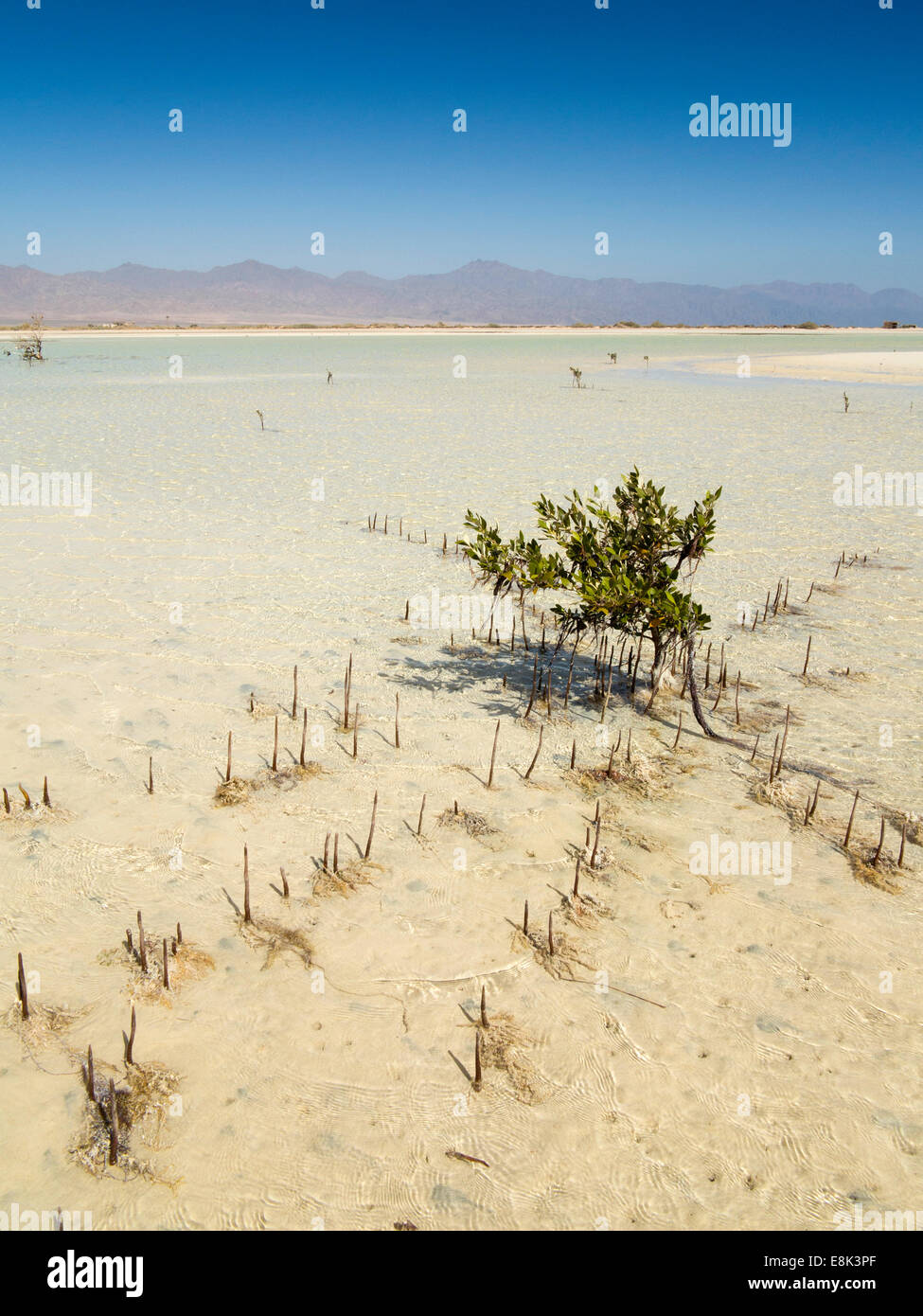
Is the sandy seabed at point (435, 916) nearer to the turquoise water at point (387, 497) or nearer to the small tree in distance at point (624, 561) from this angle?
the turquoise water at point (387, 497)

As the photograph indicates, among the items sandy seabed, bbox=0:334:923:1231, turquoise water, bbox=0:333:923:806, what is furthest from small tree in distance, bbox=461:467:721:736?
turquoise water, bbox=0:333:923:806

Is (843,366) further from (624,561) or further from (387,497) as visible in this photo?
(624,561)

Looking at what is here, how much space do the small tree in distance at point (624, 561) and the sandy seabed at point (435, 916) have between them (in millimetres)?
770

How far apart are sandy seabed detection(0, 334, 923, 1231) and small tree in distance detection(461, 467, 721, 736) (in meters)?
0.77

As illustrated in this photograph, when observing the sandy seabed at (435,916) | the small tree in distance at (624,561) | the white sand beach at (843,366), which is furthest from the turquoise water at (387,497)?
the white sand beach at (843,366)

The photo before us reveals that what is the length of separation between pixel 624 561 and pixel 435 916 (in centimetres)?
316

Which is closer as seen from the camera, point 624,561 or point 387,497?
point 624,561

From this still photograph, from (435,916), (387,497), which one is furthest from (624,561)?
(387,497)

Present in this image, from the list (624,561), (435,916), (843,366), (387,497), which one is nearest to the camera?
(435,916)

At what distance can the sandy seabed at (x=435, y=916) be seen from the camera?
2.98 meters

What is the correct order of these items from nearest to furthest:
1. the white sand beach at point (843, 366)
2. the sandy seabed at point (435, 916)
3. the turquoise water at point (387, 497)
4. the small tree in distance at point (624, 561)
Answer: the sandy seabed at point (435, 916) → the small tree in distance at point (624, 561) → the turquoise water at point (387, 497) → the white sand beach at point (843, 366)

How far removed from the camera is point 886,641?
7.81m

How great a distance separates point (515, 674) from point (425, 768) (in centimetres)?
182

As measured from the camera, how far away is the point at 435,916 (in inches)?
164
